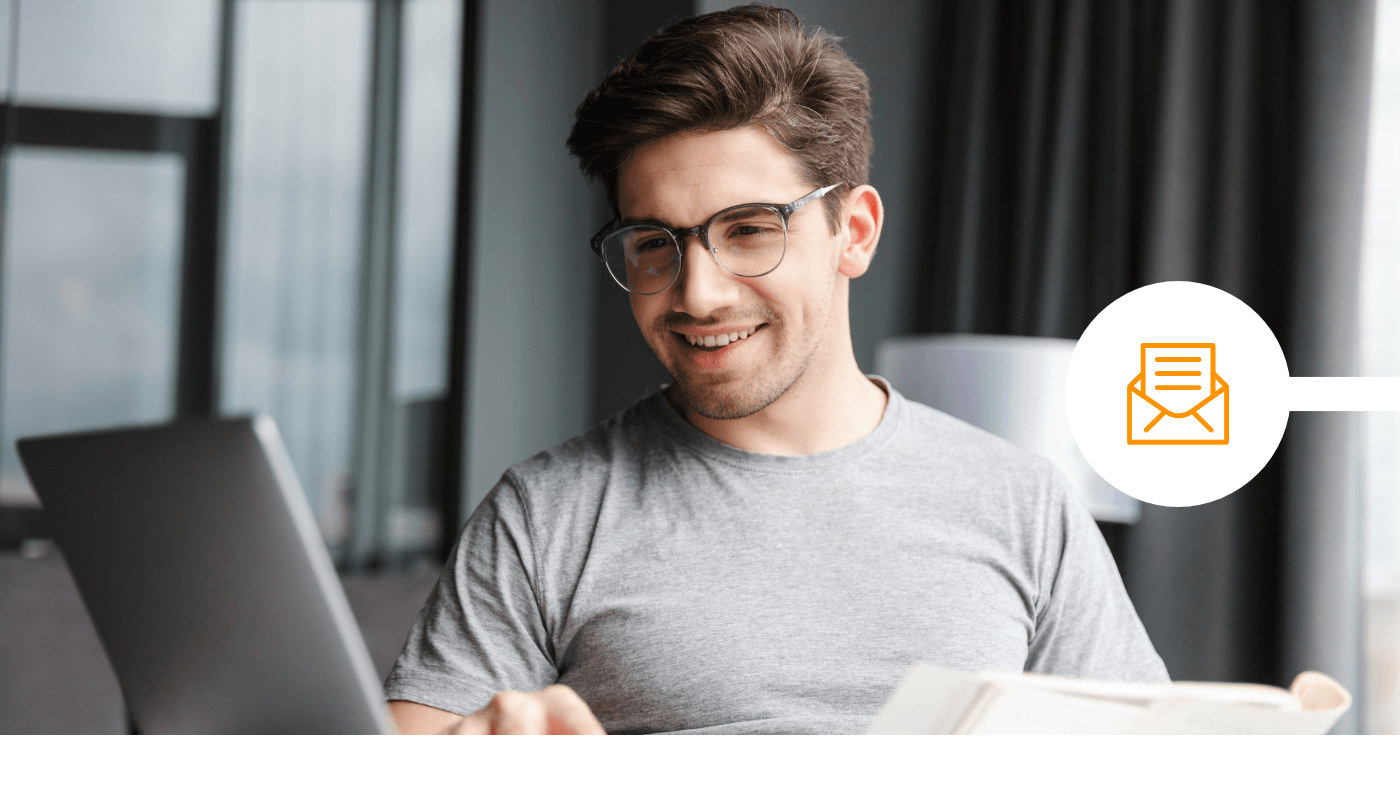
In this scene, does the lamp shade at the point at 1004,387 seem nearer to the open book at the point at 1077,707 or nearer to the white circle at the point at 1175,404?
the white circle at the point at 1175,404

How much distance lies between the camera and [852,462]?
3.84 ft

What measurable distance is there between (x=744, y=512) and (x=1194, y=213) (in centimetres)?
156

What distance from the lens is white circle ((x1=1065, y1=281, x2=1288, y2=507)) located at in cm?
138

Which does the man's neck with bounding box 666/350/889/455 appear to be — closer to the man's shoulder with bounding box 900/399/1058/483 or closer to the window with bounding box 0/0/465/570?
the man's shoulder with bounding box 900/399/1058/483

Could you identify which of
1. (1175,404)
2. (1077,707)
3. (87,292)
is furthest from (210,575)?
(87,292)

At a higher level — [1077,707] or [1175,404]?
[1175,404]

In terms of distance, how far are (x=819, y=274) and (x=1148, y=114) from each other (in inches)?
60.4

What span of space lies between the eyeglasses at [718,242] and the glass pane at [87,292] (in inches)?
98.6

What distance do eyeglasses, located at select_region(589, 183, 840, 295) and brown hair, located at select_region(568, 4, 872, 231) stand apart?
7 centimetres

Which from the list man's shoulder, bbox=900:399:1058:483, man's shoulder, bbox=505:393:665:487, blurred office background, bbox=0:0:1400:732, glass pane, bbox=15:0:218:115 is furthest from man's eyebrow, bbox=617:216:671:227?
glass pane, bbox=15:0:218:115

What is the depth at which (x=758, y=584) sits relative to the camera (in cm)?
108

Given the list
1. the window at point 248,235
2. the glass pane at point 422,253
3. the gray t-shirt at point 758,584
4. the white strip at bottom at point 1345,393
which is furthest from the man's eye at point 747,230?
the glass pane at point 422,253

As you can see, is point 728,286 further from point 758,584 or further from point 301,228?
point 301,228
